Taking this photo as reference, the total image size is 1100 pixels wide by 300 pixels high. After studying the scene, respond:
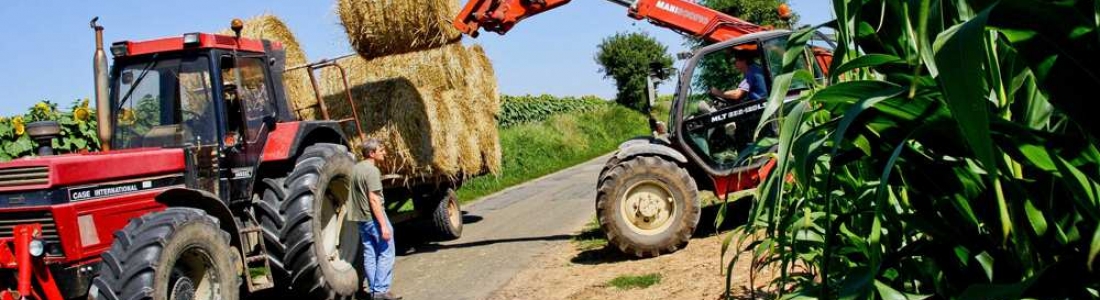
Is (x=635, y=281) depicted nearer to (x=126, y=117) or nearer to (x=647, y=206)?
(x=647, y=206)

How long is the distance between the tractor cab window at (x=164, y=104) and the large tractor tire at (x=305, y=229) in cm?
66

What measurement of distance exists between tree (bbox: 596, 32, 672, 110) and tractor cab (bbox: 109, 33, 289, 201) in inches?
1471

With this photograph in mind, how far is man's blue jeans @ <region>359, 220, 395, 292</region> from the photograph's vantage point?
7062 millimetres

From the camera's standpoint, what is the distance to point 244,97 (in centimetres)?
710

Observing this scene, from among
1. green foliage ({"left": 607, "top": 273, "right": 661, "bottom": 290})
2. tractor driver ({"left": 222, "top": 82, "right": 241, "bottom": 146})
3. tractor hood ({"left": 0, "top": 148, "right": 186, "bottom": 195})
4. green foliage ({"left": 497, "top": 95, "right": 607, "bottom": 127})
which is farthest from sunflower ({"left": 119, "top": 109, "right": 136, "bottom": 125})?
green foliage ({"left": 497, "top": 95, "right": 607, "bottom": 127})

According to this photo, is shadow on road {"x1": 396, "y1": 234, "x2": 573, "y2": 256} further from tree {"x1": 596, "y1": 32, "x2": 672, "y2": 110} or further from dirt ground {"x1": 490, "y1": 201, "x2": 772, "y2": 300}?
tree {"x1": 596, "y1": 32, "x2": 672, "y2": 110}

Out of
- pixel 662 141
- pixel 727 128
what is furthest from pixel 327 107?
pixel 727 128

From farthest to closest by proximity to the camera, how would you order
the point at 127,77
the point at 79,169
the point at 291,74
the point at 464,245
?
the point at 464,245
the point at 291,74
the point at 127,77
the point at 79,169

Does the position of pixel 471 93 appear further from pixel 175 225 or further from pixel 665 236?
pixel 175 225

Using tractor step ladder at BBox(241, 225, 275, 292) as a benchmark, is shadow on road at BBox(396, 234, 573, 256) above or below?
below

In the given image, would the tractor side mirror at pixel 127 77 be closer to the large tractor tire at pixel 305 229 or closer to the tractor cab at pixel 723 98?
the large tractor tire at pixel 305 229

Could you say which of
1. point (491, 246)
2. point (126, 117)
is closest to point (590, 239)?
point (491, 246)

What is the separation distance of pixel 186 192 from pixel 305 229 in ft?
3.31

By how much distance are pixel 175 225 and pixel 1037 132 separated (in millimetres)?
4938
